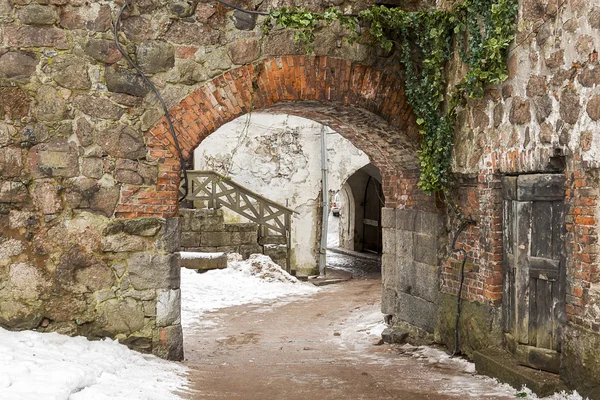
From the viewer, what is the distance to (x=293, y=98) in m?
6.15

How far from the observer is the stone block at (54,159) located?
5422 millimetres

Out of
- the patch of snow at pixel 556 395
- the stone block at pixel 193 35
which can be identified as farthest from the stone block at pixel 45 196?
the patch of snow at pixel 556 395

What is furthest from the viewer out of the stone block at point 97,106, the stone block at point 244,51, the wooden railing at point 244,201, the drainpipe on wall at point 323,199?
the drainpipe on wall at point 323,199

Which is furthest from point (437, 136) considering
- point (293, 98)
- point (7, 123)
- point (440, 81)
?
point (7, 123)

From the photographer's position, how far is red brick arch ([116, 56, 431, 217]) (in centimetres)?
573

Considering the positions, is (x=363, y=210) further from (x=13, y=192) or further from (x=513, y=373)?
(x=13, y=192)

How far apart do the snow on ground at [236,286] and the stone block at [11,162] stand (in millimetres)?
4521

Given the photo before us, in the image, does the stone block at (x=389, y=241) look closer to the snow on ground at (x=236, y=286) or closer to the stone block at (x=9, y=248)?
the snow on ground at (x=236, y=286)

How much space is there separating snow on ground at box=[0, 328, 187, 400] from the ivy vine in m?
3.17

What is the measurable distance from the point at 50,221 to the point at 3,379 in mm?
1800

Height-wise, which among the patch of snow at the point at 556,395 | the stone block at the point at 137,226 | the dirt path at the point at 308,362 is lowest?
the dirt path at the point at 308,362

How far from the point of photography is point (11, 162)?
5355 millimetres

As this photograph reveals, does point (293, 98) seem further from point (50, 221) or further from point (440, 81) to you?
point (50, 221)

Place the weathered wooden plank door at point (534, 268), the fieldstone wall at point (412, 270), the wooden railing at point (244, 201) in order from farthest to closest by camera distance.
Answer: the wooden railing at point (244, 201), the fieldstone wall at point (412, 270), the weathered wooden plank door at point (534, 268)
